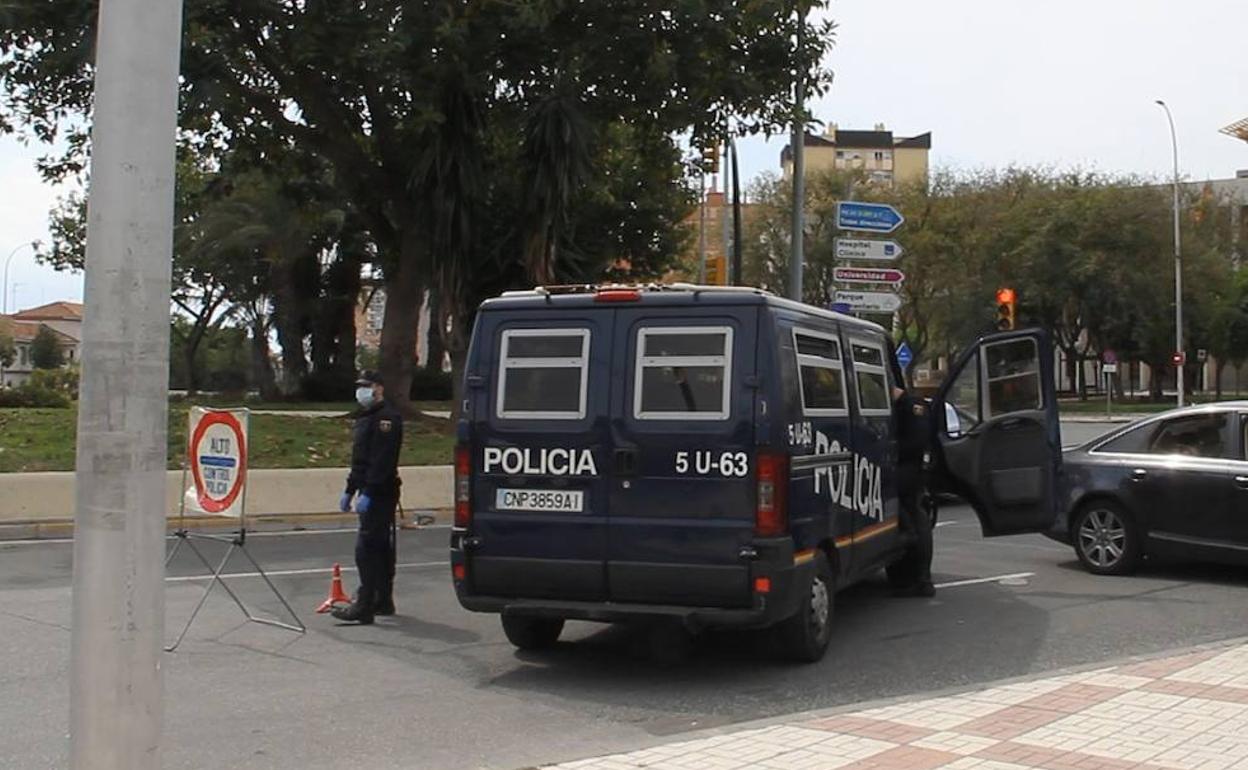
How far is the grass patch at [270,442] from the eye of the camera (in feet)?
55.6

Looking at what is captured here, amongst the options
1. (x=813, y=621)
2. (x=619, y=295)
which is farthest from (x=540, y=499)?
(x=813, y=621)

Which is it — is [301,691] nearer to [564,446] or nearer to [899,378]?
[564,446]

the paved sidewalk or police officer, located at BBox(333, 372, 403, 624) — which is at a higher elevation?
police officer, located at BBox(333, 372, 403, 624)

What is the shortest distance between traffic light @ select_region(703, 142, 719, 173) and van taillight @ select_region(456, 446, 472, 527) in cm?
1480

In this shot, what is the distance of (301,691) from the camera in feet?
24.6

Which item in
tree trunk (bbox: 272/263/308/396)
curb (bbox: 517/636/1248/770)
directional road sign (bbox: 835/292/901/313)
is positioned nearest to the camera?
curb (bbox: 517/636/1248/770)

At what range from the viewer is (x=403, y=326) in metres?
23.3

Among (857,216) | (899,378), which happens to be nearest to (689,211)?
(857,216)

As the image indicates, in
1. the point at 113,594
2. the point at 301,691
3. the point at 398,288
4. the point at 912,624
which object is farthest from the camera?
the point at 398,288

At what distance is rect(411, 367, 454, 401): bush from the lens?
4788 cm

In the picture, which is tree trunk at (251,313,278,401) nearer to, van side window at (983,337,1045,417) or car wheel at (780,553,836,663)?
van side window at (983,337,1045,417)

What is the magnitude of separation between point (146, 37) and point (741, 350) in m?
4.44

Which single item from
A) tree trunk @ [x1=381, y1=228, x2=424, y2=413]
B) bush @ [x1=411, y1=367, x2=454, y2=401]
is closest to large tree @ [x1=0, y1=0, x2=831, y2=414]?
tree trunk @ [x1=381, y1=228, x2=424, y2=413]

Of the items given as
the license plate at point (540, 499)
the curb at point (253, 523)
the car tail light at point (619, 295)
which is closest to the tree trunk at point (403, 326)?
the curb at point (253, 523)
